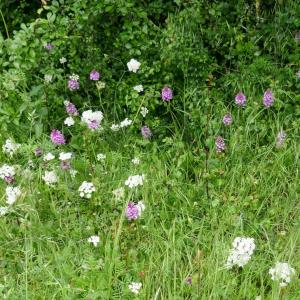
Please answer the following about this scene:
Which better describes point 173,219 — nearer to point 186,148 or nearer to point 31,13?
point 186,148

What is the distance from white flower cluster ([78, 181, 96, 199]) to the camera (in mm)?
2665

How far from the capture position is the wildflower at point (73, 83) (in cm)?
338

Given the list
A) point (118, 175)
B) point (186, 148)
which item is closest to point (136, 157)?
point (118, 175)

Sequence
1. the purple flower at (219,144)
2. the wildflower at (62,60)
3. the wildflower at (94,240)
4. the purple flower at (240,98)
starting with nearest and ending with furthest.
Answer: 1. the wildflower at (94,240)
2. the purple flower at (219,144)
3. the purple flower at (240,98)
4. the wildflower at (62,60)

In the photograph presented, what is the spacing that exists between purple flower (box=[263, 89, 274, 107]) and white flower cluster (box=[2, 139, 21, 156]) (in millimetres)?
1383

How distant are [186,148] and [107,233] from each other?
873 mm

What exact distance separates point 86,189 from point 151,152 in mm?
583

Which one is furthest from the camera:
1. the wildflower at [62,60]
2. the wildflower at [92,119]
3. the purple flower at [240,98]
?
the wildflower at [62,60]

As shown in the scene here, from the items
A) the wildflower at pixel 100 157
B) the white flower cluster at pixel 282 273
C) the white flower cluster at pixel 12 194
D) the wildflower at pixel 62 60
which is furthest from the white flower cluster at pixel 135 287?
the wildflower at pixel 62 60

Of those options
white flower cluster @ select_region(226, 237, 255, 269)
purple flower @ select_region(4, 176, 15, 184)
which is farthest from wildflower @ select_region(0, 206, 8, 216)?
white flower cluster @ select_region(226, 237, 255, 269)

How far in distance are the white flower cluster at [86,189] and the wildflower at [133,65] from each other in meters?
0.91

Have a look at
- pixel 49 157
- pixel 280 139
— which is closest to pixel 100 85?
pixel 49 157

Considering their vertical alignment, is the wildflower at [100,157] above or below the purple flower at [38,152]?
below

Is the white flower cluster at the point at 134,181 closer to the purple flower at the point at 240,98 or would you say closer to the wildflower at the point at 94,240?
the wildflower at the point at 94,240
